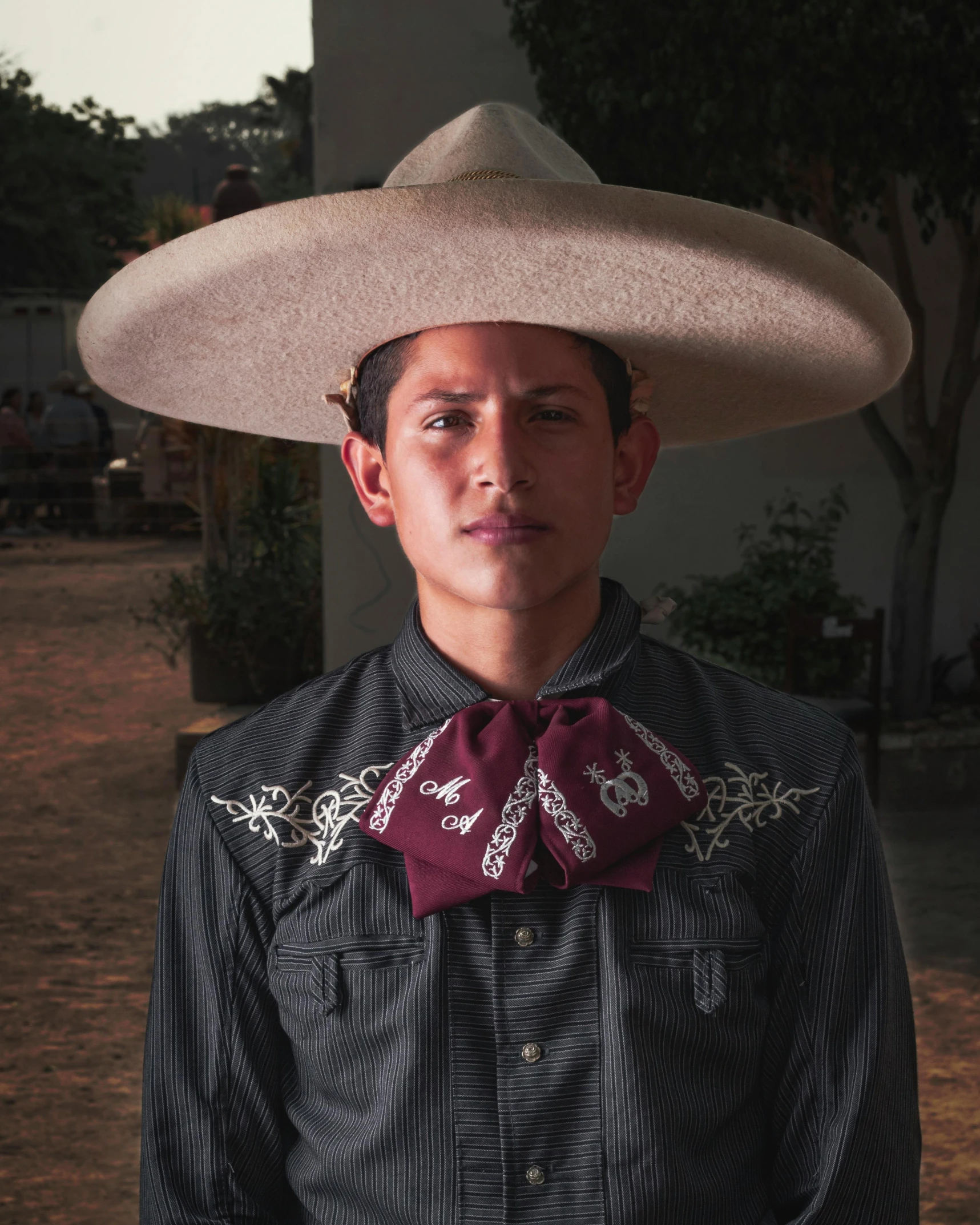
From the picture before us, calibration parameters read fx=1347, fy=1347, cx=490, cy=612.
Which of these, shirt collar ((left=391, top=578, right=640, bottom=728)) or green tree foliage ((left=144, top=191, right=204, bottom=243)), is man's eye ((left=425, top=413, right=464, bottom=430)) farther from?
green tree foliage ((left=144, top=191, right=204, bottom=243))

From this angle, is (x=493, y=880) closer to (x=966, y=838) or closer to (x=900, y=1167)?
(x=900, y=1167)

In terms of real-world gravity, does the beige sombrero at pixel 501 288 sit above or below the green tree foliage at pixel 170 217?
below

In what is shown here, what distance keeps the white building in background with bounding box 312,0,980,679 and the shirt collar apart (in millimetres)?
4140

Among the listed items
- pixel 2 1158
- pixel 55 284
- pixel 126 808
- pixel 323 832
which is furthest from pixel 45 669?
pixel 55 284

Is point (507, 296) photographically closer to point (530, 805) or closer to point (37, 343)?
point (530, 805)

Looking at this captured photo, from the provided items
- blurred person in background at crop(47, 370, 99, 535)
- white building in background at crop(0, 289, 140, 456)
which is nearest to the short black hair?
blurred person in background at crop(47, 370, 99, 535)

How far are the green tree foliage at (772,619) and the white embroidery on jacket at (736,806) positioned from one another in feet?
12.9

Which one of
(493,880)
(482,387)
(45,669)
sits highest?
(482,387)

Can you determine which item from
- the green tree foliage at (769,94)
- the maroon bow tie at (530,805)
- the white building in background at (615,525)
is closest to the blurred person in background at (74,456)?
the white building in background at (615,525)

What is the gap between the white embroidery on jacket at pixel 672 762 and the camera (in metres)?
1.19

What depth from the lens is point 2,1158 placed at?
111 inches

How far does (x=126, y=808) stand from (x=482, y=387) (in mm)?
4295

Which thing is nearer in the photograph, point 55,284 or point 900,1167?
point 900,1167

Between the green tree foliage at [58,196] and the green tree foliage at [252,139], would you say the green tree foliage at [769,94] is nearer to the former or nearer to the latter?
the green tree foliage at [252,139]
